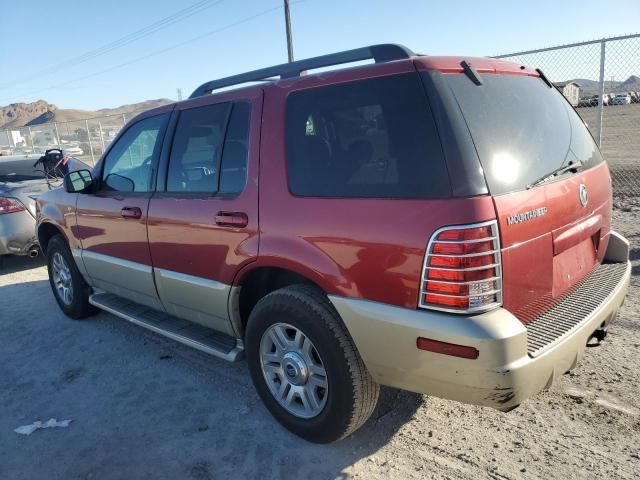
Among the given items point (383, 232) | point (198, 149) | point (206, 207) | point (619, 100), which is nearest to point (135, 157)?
point (198, 149)

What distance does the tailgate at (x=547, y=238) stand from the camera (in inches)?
84.4

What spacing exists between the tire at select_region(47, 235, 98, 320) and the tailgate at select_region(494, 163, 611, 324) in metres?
4.03

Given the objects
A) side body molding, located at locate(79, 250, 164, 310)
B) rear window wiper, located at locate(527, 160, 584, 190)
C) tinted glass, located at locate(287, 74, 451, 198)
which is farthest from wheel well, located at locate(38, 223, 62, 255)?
rear window wiper, located at locate(527, 160, 584, 190)

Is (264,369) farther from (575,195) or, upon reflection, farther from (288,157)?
(575,195)

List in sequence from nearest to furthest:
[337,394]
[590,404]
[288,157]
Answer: [337,394] < [288,157] < [590,404]

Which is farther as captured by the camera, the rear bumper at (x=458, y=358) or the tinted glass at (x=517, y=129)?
the tinted glass at (x=517, y=129)

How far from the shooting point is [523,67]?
2.83 m

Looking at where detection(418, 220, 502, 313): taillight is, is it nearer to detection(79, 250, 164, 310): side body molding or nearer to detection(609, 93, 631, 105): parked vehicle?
detection(79, 250, 164, 310): side body molding

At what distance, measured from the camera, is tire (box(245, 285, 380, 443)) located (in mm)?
2510

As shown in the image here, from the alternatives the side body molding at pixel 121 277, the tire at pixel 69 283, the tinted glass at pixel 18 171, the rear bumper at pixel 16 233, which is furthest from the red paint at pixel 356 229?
the tinted glass at pixel 18 171

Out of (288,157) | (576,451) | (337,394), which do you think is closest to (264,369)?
(337,394)

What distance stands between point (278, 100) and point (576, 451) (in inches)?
95.4

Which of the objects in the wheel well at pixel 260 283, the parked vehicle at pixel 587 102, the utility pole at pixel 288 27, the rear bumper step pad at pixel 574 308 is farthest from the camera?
the utility pole at pixel 288 27

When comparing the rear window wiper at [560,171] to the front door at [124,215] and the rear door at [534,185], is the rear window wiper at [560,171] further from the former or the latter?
the front door at [124,215]
